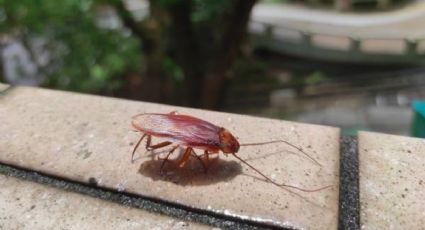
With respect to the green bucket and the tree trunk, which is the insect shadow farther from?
the tree trunk

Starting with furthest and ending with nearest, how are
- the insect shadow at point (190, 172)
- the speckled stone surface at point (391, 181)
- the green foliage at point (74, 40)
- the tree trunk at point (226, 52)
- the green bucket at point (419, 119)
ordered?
the green foliage at point (74, 40) < the tree trunk at point (226, 52) < the green bucket at point (419, 119) < the insect shadow at point (190, 172) < the speckled stone surface at point (391, 181)

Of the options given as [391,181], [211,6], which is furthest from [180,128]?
[211,6]

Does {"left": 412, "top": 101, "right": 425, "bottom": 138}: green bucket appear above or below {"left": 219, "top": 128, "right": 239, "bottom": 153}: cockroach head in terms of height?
above

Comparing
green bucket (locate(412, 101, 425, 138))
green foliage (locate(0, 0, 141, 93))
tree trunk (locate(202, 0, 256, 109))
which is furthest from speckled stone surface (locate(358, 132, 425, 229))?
green foliage (locate(0, 0, 141, 93))

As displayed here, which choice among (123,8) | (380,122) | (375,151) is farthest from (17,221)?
(380,122)

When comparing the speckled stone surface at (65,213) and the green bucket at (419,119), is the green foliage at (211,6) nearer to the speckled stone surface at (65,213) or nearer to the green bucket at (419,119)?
the green bucket at (419,119)

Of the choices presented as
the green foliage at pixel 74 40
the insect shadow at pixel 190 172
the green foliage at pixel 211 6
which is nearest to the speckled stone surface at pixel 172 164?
the insect shadow at pixel 190 172
